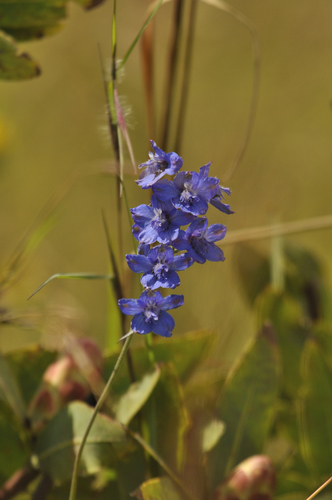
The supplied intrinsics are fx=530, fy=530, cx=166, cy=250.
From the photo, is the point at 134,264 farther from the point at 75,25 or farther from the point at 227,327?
the point at 75,25

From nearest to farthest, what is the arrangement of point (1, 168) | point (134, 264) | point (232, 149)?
point (134, 264) < point (232, 149) < point (1, 168)

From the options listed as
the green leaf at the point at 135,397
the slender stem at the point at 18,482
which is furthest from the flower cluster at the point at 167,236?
the slender stem at the point at 18,482

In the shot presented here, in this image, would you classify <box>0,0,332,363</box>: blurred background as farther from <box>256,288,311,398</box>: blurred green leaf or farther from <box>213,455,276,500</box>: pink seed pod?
<box>213,455,276,500</box>: pink seed pod

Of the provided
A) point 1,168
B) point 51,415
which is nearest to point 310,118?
point 1,168

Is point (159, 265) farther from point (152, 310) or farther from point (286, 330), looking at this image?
point (286, 330)

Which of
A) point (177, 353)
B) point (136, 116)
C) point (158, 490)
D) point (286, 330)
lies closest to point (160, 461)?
point (158, 490)

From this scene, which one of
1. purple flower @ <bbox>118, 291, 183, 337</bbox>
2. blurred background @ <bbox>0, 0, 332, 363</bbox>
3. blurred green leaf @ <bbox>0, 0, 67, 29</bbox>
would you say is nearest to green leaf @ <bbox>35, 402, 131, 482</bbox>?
purple flower @ <bbox>118, 291, 183, 337</bbox>

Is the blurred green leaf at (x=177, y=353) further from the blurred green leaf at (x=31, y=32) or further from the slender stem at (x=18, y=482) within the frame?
the blurred green leaf at (x=31, y=32)
